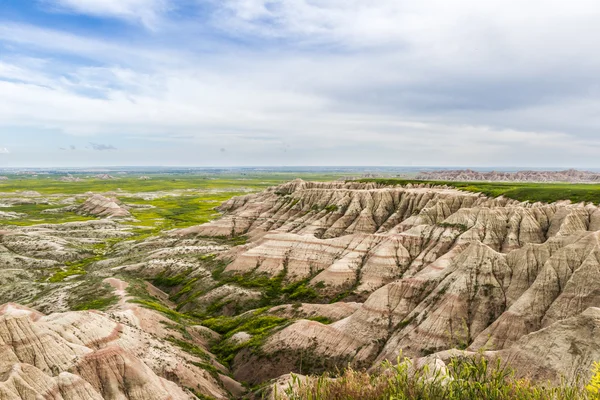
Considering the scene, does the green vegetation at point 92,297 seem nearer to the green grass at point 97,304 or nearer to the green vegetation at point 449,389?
the green grass at point 97,304

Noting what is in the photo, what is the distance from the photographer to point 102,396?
30.0 meters

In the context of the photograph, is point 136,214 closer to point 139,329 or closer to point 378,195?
point 378,195

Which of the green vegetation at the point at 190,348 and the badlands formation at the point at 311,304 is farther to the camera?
the green vegetation at the point at 190,348

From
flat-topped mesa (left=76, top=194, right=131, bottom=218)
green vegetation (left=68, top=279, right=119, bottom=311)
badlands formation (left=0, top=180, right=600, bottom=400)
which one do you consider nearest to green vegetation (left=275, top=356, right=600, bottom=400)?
badlands formation (left=0, top=180, right=600, bottom=400)

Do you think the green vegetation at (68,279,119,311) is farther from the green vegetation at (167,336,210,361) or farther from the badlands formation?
the green vegetation at (167,336,210,361)

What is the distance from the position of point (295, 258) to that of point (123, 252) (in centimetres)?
5586

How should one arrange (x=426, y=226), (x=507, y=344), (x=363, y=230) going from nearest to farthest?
(x=507, y=344), (x=426, y=226), (x=363, y=230)

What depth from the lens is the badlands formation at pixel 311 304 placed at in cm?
3173

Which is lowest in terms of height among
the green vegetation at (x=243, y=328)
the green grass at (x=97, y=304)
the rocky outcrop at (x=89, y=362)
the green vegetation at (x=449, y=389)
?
the green vegetation at (x=243, y=328)

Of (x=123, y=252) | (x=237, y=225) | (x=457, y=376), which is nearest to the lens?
(x=457, y=376)

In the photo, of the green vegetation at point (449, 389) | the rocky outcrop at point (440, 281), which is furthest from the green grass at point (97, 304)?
the green vegetation at point (449, 389)

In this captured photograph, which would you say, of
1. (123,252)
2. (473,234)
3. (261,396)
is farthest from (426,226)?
(123,252)

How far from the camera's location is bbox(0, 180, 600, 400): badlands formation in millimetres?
31734

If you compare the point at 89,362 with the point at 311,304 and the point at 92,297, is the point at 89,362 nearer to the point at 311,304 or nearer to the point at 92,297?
the point at 311,304
